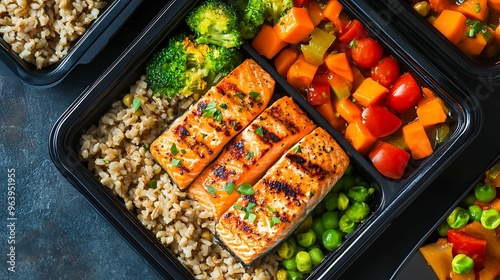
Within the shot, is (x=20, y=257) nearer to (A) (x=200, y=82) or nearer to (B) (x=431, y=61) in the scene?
(A) (x=200, y=82)

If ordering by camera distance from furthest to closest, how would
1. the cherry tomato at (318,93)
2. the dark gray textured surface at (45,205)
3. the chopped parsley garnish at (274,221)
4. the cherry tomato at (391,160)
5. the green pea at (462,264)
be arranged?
the dark gray textured surface at (45,205) < the cherry tomato at (318,93) < the cherry tomato at (391,160) < the chopped parsley garnish at (274,221) < the green pea at (462,264)

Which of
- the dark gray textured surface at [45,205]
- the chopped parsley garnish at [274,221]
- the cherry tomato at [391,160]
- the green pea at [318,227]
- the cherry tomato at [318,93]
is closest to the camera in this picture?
the chopped parsley garnish at [274,221]

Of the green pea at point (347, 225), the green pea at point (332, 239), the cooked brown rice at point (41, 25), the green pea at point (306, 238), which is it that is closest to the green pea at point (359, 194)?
the green pea at point (347, 225)

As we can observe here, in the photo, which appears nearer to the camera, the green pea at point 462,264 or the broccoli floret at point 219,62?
the green pea at point 462,264

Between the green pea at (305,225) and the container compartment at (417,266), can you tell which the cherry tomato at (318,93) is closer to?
the green pea at (305,225)

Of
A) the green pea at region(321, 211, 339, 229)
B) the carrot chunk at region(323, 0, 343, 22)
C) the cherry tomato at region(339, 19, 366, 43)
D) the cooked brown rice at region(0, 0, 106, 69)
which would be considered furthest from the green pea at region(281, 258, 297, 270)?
the cooked brown rice at region(0, 0, 106, 69)

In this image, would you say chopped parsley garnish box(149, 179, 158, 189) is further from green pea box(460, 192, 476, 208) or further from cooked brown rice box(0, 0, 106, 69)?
green pea box(460, 192, 476, 208)
